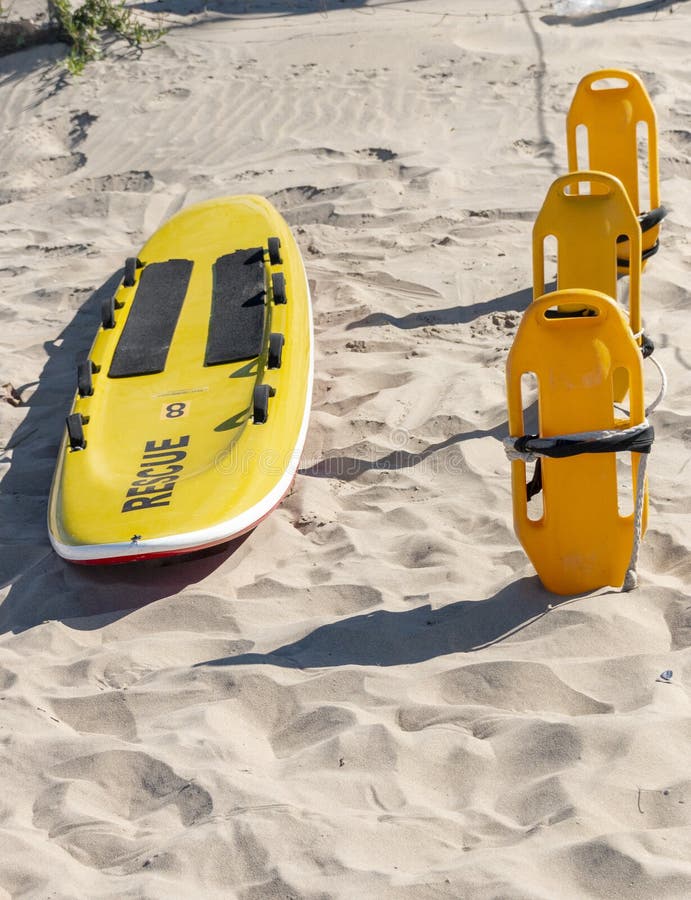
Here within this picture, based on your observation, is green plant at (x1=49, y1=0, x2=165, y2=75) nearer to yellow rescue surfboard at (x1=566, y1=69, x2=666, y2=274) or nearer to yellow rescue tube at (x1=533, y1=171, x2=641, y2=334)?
yellow rescue surfboard at (x1=566, y1=69, x2=666, y2=274)

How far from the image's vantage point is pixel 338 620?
3719 mm

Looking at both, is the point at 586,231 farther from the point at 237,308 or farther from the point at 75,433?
the point at 75,433

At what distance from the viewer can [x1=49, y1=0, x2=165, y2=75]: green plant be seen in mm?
9625

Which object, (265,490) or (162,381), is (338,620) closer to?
(265,490)

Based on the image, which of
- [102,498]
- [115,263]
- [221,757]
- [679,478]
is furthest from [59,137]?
[221,757]

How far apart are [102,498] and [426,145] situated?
4976 mm

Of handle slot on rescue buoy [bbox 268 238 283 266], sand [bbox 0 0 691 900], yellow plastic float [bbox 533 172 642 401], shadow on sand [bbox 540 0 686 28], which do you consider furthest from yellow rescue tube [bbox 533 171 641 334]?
shadow on sand [bbox 540 0 686 28]

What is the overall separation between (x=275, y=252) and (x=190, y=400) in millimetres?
1465

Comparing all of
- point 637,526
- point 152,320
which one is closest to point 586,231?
point 637,526

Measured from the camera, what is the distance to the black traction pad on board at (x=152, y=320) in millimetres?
5336

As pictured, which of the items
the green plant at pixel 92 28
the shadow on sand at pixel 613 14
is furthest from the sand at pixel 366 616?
the green plant at pixel 92 28

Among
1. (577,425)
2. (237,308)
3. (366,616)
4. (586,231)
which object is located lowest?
(366,616)

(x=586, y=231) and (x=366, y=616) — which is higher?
(x=586, y=231)

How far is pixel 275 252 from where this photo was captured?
6.05 m
